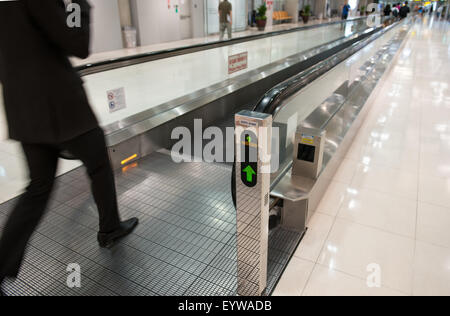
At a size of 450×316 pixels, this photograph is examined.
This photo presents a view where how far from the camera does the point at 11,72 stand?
1483 millimetres

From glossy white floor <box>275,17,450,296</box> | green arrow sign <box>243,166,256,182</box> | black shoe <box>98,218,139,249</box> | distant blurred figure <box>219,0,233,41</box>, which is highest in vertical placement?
distant blurred figure <box>219,0,233,41</box>

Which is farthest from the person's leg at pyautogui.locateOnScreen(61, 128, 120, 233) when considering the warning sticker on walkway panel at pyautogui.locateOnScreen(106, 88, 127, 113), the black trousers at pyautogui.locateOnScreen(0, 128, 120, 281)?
the warning sticker on walkway panel at pyautogui.locateOnScreen(106, 88, 127, 113)

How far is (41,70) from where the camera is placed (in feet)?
4.89

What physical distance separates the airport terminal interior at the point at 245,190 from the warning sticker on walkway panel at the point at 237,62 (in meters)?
0.26

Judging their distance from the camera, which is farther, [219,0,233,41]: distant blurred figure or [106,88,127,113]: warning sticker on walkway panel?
[219,0,233,41]: distant blurred figure

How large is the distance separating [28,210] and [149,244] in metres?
0.78

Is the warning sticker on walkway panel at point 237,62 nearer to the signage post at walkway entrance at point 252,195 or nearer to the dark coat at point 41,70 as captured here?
the dark coat at point 41,70

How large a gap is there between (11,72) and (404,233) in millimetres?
2558

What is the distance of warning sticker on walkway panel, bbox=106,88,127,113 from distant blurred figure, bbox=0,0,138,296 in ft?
5.77

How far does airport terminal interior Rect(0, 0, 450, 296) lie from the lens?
1806 mm

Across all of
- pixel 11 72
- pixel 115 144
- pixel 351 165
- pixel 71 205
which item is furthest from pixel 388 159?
pixel 11 72

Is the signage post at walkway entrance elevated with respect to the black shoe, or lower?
elevated

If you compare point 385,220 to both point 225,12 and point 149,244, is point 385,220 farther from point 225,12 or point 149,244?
point 225,12

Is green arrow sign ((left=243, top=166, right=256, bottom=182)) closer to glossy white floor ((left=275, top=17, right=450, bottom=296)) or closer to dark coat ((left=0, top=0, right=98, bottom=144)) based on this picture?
glossy white floor ((left=275, top=17, right=450, bottom=296))
